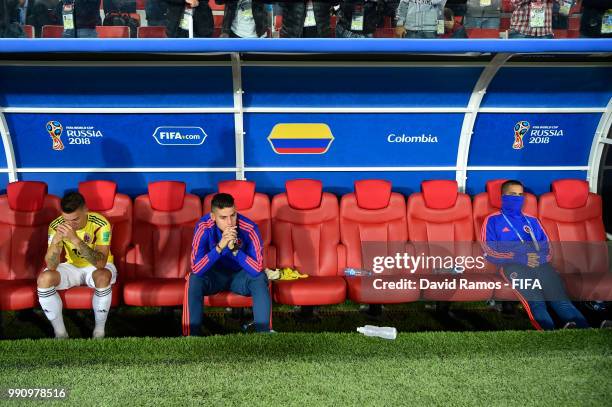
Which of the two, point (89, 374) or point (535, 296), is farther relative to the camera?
point (535, 296)

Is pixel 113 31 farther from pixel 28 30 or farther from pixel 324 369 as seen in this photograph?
pixel 324 369

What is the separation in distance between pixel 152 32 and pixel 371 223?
2301 mm

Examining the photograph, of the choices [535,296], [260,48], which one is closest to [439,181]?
[535,296]

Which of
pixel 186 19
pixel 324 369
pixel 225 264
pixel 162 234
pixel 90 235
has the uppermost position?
pixel 186 19

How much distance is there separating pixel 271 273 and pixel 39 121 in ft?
8.21

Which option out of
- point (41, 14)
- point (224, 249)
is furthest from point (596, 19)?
point (41, 14)

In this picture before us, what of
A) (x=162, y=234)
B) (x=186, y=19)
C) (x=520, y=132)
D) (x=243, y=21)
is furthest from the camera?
(x=520, y=132)

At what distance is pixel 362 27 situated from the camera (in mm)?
3906

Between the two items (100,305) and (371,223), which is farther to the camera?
(371,223)

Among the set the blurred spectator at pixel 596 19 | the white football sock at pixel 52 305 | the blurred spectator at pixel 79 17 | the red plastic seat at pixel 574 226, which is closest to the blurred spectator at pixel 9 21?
the blurred spectator at pixel 79 17

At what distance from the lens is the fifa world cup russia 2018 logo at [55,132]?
15.0ft

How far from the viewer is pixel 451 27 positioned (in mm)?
3936

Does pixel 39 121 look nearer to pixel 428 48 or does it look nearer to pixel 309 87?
pixel 309 87

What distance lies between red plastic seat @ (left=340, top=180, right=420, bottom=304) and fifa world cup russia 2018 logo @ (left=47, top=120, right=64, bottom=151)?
2582mm
